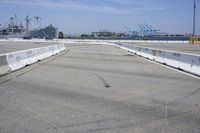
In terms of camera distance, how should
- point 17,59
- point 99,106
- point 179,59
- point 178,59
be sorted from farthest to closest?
point 178,59
point 179,59
point 17,59
point 99,106

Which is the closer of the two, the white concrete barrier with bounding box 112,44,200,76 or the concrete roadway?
the concrete roadway

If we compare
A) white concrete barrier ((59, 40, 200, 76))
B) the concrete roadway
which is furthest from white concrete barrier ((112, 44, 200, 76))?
the concrete roadway

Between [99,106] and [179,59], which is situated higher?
[179,59]

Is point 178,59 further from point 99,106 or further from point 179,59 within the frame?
point 99,106

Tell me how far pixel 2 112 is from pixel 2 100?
4.26 ft

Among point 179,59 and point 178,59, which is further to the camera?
point 178,59

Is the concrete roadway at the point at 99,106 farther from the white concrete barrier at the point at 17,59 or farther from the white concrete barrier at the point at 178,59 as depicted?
the white concrete barrier at the point at 178,59

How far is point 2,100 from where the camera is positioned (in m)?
8.02

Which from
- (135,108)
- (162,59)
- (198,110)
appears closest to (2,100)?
(135,108)

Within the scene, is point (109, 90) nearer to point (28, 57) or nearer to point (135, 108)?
point (135, 108)

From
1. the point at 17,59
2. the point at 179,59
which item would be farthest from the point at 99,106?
the point at 179,59

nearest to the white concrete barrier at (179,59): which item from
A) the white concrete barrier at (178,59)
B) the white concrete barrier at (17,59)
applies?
the white concrete barrier at (178,59)

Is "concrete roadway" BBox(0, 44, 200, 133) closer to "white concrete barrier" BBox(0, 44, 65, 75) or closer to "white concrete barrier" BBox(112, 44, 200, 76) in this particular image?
"white concrete barrier" BBox(0, 44, 65, 75)

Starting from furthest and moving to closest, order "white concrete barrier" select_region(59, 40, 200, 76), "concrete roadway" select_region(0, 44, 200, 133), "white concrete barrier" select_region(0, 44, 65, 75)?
"white concrete barrier" select_region(59, 40, 200, 76), "white concrete barrier" select_region(0, 44, 65, 75), "concrete roadway" select_region(0, 44, 200, 133)
